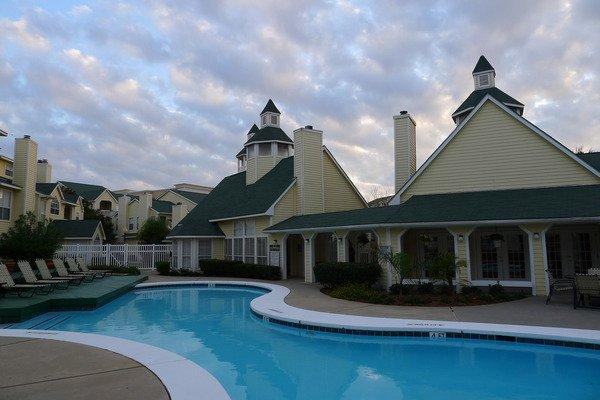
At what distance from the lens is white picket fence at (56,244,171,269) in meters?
29.2

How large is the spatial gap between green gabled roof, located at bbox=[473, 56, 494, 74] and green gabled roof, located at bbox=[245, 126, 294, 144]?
42.7 feet

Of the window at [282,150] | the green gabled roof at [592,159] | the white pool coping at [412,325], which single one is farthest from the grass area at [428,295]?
the window at [282,150]

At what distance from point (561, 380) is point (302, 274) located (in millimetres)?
18250

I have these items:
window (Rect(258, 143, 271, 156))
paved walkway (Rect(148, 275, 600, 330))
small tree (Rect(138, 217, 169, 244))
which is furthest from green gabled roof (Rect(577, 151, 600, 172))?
small tree (Rect(138, 217, 169, 244))

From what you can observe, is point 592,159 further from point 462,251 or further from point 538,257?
point 462,251

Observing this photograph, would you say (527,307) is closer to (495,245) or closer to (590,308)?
(590,308)

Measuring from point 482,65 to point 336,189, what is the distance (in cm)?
1201

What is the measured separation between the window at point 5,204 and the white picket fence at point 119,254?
13.1 ft

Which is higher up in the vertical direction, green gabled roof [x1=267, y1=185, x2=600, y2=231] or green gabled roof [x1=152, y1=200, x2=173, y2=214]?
green gabled roof [x1=152, y1=200, x2=173, y2=214]

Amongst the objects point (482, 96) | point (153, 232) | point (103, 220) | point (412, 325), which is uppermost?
point (482, 96)

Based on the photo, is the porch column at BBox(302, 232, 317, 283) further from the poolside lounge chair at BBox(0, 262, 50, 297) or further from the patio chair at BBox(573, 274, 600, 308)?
the patio chair at BBox(573, 274, 600, 308)

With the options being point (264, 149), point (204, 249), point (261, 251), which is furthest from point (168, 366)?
point (264, 149)

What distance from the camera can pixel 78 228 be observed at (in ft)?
115

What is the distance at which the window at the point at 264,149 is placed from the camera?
29.6 m
